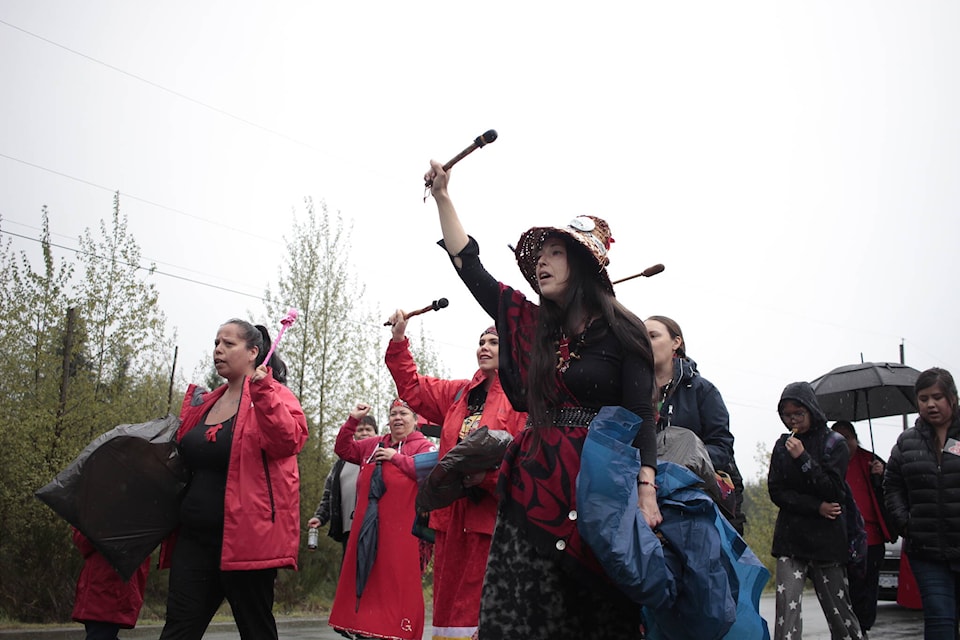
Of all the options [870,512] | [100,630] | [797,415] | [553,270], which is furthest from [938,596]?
[100,630]

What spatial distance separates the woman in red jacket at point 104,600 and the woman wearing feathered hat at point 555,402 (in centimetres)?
353

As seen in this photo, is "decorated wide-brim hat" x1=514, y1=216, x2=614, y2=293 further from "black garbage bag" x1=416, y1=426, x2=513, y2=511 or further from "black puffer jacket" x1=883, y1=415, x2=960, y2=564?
"black puffer jacket" x1=883, y1=415, x2=960, y2=564

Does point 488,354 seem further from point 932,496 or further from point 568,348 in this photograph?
point 932,496

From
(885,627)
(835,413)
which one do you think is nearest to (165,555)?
(835,413)

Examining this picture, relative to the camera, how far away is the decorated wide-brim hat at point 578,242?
3.43 meters

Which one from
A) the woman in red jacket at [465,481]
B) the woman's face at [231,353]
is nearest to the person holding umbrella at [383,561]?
the woman in red jacket at [465,481]

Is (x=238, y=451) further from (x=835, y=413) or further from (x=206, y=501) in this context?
(x=835, y=413)

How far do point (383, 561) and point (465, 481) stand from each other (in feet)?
7.67

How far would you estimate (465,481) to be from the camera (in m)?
4.94

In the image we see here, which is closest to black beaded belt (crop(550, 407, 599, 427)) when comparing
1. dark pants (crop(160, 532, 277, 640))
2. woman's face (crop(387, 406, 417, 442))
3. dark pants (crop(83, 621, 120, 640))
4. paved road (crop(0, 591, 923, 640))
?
dark pants (crop(160, 532, 277, 640))

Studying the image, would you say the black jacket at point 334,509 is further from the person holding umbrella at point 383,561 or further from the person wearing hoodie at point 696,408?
the person wearing hoodie at point 696,408

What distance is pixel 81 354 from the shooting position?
11.3 m

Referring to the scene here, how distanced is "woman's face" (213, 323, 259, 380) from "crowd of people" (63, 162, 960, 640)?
0.04 ft

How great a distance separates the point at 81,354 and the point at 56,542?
232 centimetres
